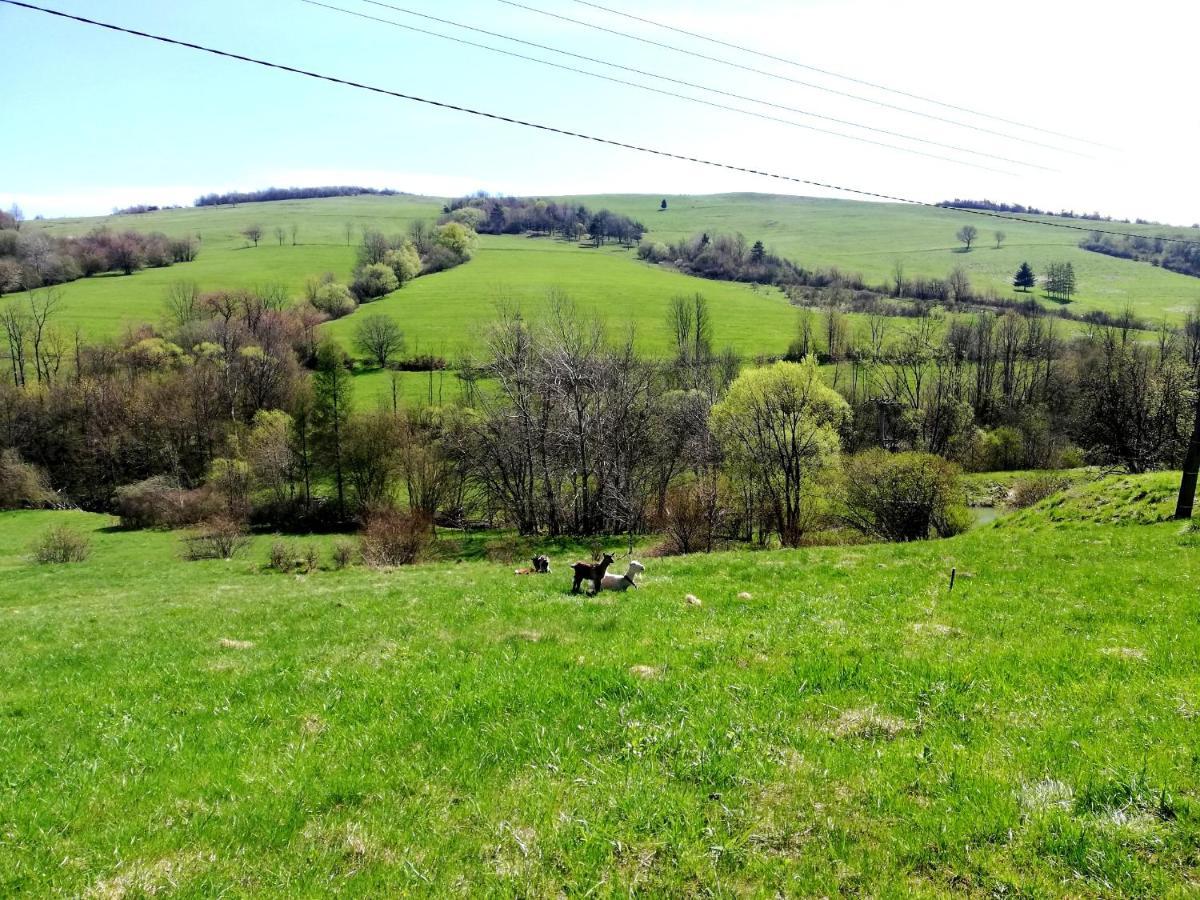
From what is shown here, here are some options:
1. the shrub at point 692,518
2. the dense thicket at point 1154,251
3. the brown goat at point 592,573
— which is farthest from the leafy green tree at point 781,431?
the dense thicket at point 1154,251

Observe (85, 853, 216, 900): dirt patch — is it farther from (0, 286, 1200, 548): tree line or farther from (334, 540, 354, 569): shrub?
(334, 540, 354, 569): shrub

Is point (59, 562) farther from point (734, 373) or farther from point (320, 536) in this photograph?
point (734, 373)

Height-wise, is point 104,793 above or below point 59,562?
above

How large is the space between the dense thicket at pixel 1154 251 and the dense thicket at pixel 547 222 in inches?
4488

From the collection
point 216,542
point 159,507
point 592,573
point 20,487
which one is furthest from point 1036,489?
point 20,487

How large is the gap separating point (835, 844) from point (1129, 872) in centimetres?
214

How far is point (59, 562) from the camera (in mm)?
40312

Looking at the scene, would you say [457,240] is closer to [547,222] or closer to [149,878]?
[547,222]

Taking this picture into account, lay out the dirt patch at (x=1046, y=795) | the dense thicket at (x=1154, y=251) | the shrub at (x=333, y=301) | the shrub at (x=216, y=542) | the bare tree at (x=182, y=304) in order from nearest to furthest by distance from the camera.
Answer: the dirt patch at (x=1046, y=795) < the shrub at (x=216, y=542) < the bare tree at (x=182, y=304) < the shrub at (x=333, y=301) < the dense thicket at (x=1154, y=251)

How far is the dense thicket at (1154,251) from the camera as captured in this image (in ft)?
480

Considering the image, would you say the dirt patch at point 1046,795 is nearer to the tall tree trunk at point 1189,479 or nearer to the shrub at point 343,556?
the tall tree trunk at point 1189,479

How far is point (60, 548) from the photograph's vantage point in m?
41.2

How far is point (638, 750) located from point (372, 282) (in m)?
120

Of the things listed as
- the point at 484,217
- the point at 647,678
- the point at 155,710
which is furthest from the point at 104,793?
the point at 484,217
